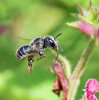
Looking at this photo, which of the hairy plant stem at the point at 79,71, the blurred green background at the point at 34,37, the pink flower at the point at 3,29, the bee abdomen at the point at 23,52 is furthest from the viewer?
the pink flower at the point at 3,29

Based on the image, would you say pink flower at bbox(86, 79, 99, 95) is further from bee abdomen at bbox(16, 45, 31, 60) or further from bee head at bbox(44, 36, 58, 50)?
bee abdomen at bbox(16, 45, 31, 60)

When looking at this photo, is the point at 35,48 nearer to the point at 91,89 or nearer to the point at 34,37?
the point at 91,89

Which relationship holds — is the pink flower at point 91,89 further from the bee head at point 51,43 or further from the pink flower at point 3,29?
the pink flower at point 3,29

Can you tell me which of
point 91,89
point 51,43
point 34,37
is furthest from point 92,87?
point 34,37

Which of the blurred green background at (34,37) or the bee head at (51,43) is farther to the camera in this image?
the blurred green background at (34,37)

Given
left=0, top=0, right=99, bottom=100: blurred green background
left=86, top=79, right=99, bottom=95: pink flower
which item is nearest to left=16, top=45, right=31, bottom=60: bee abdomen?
left=86, top=79, right=99, bottom=95: pink flower

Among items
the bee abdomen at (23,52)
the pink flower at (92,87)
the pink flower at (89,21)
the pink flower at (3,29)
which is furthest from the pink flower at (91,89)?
the pink flower at (3,29)

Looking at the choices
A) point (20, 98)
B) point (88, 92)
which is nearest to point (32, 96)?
point (20, 98)

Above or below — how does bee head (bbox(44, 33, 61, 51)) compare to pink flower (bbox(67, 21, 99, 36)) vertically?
below

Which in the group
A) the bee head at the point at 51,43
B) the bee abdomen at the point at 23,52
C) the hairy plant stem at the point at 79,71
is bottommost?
the hairy plant stem at the point at 79,71

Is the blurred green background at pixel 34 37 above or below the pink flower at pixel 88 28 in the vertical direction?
above
